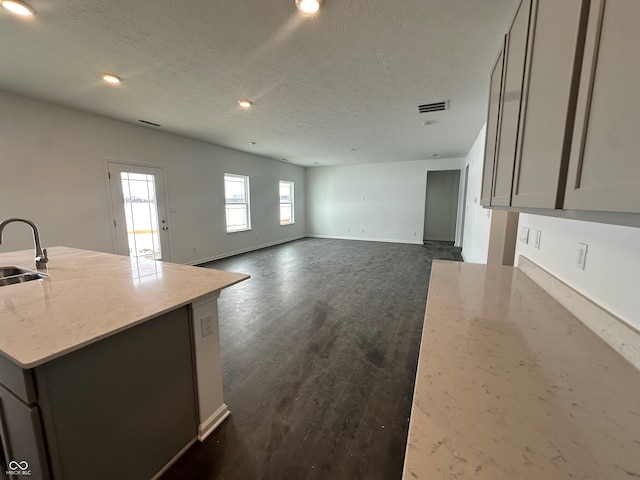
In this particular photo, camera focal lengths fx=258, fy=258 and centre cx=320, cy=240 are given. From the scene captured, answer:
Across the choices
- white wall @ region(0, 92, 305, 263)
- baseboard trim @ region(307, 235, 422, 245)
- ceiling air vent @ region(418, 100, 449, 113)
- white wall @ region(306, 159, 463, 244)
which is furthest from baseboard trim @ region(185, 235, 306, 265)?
ceiling air vent @ region(418, 100, 449, 113)

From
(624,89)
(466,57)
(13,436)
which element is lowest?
(13,436)

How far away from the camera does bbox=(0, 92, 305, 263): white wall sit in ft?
9.87

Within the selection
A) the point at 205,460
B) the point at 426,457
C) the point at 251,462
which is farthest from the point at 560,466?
the point at 205,460

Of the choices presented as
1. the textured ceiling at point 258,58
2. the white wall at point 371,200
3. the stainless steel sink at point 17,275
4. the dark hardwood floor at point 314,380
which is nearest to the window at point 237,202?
the textured ceiling at point 258,58

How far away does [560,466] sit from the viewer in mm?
504

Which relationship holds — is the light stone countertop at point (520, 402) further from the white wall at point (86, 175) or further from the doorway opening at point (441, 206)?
the doorway opening at point (441, 206)

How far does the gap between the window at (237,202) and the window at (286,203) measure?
1.67m

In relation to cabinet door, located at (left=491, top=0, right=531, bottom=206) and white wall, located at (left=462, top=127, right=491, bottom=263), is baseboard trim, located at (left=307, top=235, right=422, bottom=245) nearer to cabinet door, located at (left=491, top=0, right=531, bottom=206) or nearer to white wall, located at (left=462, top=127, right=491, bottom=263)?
white wall, located at (left=462, top=127, right=491, bottom=263)

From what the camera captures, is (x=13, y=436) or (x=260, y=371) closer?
(x=13, y=436)

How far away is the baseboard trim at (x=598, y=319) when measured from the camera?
85 centimetres

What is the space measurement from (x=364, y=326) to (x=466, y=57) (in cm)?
266

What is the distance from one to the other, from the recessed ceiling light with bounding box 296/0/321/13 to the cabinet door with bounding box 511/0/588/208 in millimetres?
1162

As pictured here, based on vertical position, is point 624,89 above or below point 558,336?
above

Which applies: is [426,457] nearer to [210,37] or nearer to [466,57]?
[210,37]
